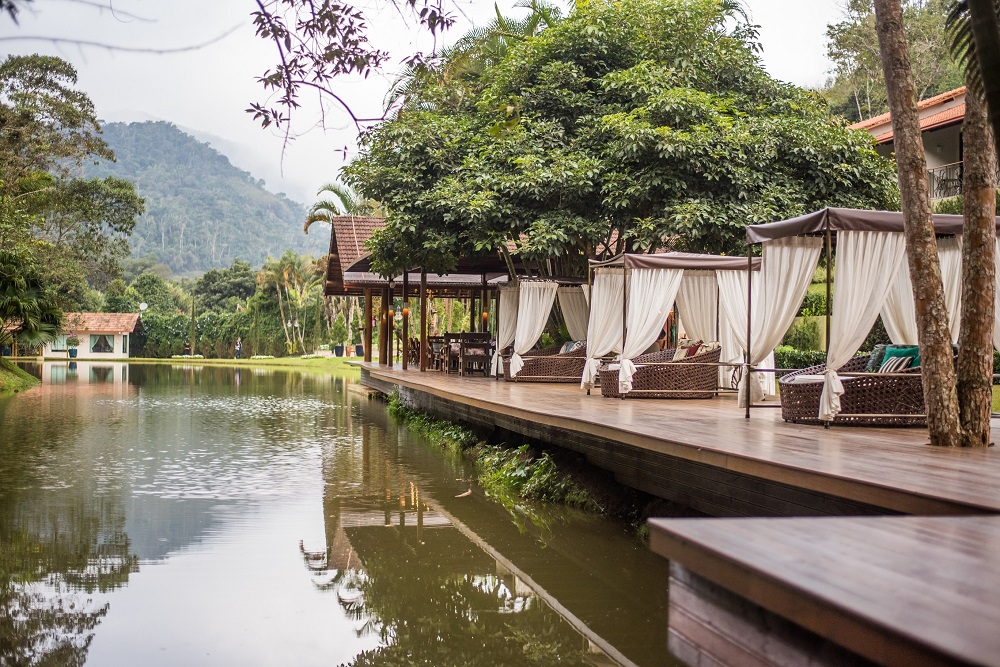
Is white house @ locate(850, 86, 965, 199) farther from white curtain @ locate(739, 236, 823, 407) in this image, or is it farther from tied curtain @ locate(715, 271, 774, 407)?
white curtain @ locate(739, 236, 823, 407)

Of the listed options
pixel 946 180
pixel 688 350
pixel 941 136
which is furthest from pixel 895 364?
pixel 941 136

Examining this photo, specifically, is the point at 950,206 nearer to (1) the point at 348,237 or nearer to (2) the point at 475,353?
(2) the point at 475,353

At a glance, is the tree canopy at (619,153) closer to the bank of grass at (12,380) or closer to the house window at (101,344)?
the bank of grass at (12,380)

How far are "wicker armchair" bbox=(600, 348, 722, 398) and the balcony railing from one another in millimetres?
9719

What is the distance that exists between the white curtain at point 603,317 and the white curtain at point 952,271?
4.42 m

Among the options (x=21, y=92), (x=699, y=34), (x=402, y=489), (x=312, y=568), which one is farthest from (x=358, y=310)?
(x=312, y=568)

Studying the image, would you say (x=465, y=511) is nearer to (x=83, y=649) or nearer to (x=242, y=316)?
(x=83, y=649)

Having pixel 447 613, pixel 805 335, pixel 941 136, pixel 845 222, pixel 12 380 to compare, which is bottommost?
pixel 447 613

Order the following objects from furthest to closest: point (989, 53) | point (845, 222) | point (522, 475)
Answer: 1. point (522, 475)
2. point (845, 222)
3. point (989, 53)

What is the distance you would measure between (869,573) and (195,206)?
4624 inches

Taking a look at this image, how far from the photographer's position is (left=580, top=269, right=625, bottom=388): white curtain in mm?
12570

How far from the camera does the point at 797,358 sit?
16.0 metres

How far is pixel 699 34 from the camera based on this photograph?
15680 millimetres

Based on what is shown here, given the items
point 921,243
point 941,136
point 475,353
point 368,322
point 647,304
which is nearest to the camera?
point 921,243
